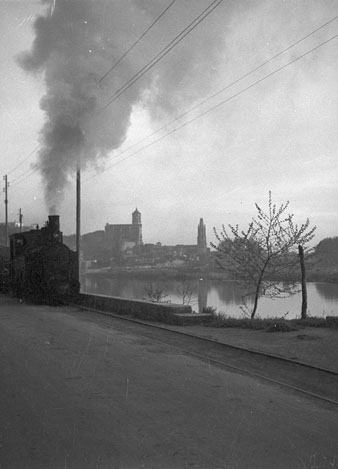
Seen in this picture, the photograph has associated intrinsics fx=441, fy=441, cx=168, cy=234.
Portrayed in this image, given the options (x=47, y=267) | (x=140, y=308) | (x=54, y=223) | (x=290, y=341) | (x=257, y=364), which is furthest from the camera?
(x=54, y=223)

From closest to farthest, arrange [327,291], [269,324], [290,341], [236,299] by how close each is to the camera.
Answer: [290,341] → [269,324] → [327,291] → [236,299]

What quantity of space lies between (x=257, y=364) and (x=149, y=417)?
122 inches

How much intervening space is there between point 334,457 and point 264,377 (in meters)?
2.65

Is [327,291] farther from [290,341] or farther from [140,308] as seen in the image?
[290,341]

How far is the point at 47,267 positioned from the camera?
18500mm

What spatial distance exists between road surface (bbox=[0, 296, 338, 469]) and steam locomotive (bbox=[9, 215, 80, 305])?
11301 millimetres

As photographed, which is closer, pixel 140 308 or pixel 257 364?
pixel 257 364

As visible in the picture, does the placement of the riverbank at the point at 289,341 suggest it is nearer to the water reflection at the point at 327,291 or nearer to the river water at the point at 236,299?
the river water at the point at 236,299

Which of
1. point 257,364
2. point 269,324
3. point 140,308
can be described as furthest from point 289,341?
point 140,308

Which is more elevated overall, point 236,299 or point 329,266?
point 329,266

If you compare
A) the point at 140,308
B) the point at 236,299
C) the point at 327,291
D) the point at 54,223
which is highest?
the point at 54,223

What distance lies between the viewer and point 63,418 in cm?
Answer: 434

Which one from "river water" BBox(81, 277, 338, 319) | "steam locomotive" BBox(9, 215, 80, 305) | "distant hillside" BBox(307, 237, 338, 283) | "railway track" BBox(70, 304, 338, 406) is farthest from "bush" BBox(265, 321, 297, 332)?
"distant hillside" BBox(307, 237, 338, 283)

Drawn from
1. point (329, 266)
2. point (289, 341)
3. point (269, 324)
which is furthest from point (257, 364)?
point (329, 266)
